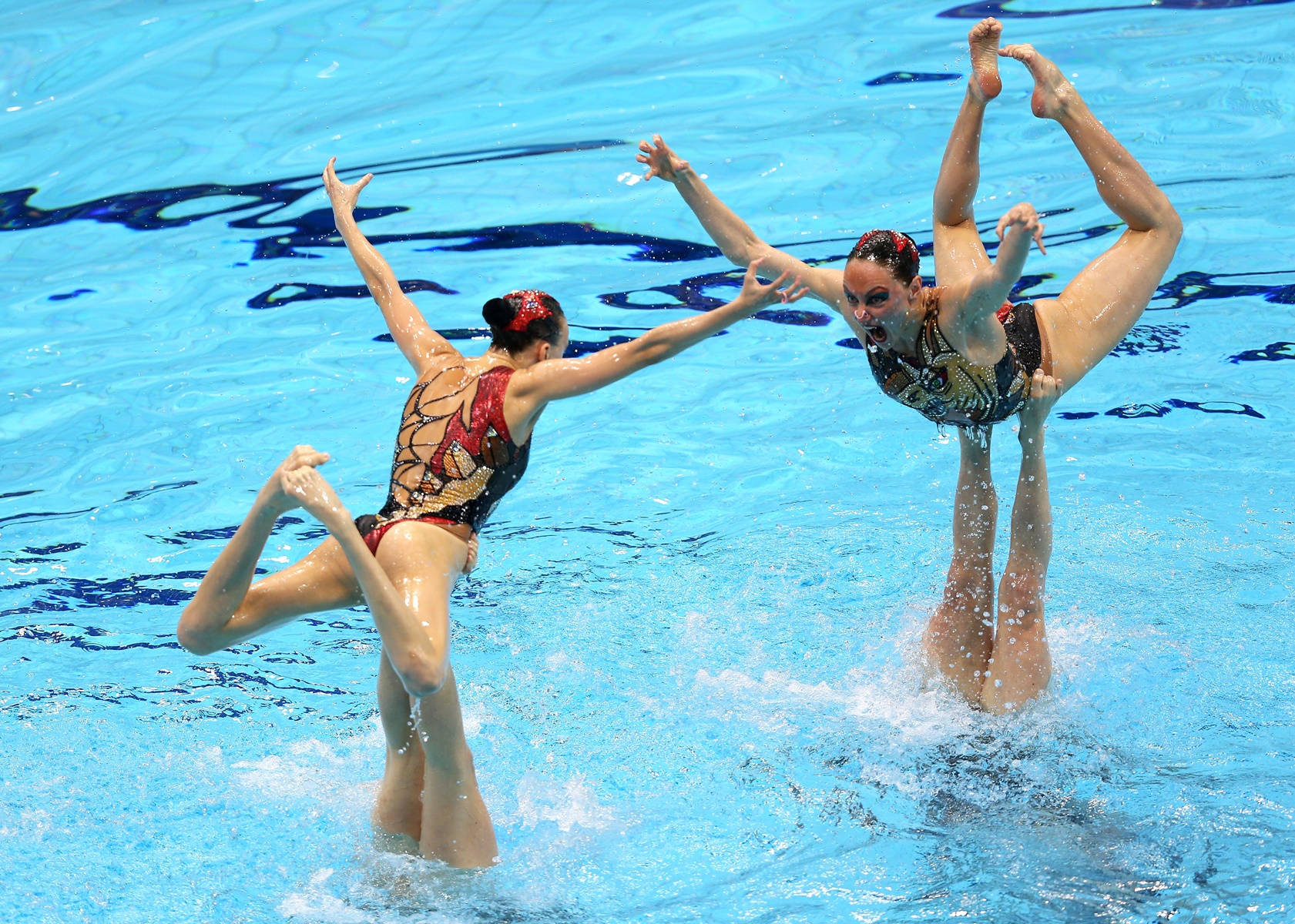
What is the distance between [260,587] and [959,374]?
2724 millimetres

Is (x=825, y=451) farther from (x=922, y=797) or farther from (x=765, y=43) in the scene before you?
(x=765, y=43)

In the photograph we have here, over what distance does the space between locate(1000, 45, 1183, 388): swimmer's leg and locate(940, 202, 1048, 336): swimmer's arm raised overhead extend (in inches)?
27.9

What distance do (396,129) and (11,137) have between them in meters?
3.16

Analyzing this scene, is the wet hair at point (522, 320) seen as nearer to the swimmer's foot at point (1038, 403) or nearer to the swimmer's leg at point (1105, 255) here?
the swimmer's foot at point (1038, 403)

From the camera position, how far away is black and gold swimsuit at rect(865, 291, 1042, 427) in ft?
17.1

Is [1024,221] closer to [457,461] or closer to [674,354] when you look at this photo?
[674,354]

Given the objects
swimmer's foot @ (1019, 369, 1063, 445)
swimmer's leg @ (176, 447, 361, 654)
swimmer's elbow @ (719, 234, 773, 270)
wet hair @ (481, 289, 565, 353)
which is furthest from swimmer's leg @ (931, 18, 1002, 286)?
swimmer's leg @ (176, 447, 361, 654)

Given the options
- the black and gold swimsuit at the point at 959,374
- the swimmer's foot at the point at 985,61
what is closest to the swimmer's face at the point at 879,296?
the black and gold swimsuit at the point at 959,374

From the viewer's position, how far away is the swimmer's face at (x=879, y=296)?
500 centimetres

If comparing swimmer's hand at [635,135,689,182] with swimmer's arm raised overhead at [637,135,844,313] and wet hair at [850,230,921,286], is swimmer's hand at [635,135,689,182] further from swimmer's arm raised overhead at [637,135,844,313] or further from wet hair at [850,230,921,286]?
wet hair at [850,230,921,286]

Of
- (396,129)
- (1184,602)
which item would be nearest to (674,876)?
(1184,602)

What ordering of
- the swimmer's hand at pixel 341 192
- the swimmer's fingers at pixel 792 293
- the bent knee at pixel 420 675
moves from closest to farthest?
the bent knee at pixel 420 675 < the swimmer's fingers at pixel 792 293 < the swimmer's hand at pixel 341 192

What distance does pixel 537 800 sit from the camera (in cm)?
543

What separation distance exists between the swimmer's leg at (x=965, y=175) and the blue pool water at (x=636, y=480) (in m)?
1.85
